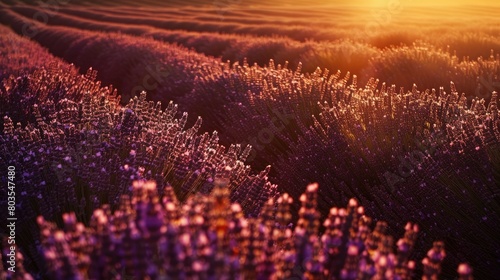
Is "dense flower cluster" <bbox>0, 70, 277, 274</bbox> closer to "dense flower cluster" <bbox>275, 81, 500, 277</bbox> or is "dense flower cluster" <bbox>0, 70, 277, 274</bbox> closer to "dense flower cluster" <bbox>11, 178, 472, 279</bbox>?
"dense flower cluster" <bbox>275, 81, 500, 277</bbox>

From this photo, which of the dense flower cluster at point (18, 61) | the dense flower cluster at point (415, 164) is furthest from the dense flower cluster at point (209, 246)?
the dense flower cluster at point (18, 61)

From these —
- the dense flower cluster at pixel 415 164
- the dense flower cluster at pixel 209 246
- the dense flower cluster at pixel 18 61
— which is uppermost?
the dense flower cluster at pixel 209 246

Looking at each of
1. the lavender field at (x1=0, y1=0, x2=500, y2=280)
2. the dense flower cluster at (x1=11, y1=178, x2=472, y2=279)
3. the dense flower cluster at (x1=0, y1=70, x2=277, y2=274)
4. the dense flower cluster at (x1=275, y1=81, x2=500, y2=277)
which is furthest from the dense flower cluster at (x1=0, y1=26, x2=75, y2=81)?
the dense flower cluster at (x1=11, y1=178, x2=472, y2=279)

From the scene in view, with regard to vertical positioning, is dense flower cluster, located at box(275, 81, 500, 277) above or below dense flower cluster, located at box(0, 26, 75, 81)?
above

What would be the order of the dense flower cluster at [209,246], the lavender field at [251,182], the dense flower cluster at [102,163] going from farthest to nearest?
1. the dense flower cluster at [102,163]
2. the lavender field at [251,182]
3. the dense flower cluster at [209,246]

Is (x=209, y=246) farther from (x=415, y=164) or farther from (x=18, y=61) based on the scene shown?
(x=18, y=61)

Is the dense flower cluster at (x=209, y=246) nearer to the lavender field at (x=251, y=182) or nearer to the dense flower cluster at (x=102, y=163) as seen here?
the lavender field at (x=251, y=182)
